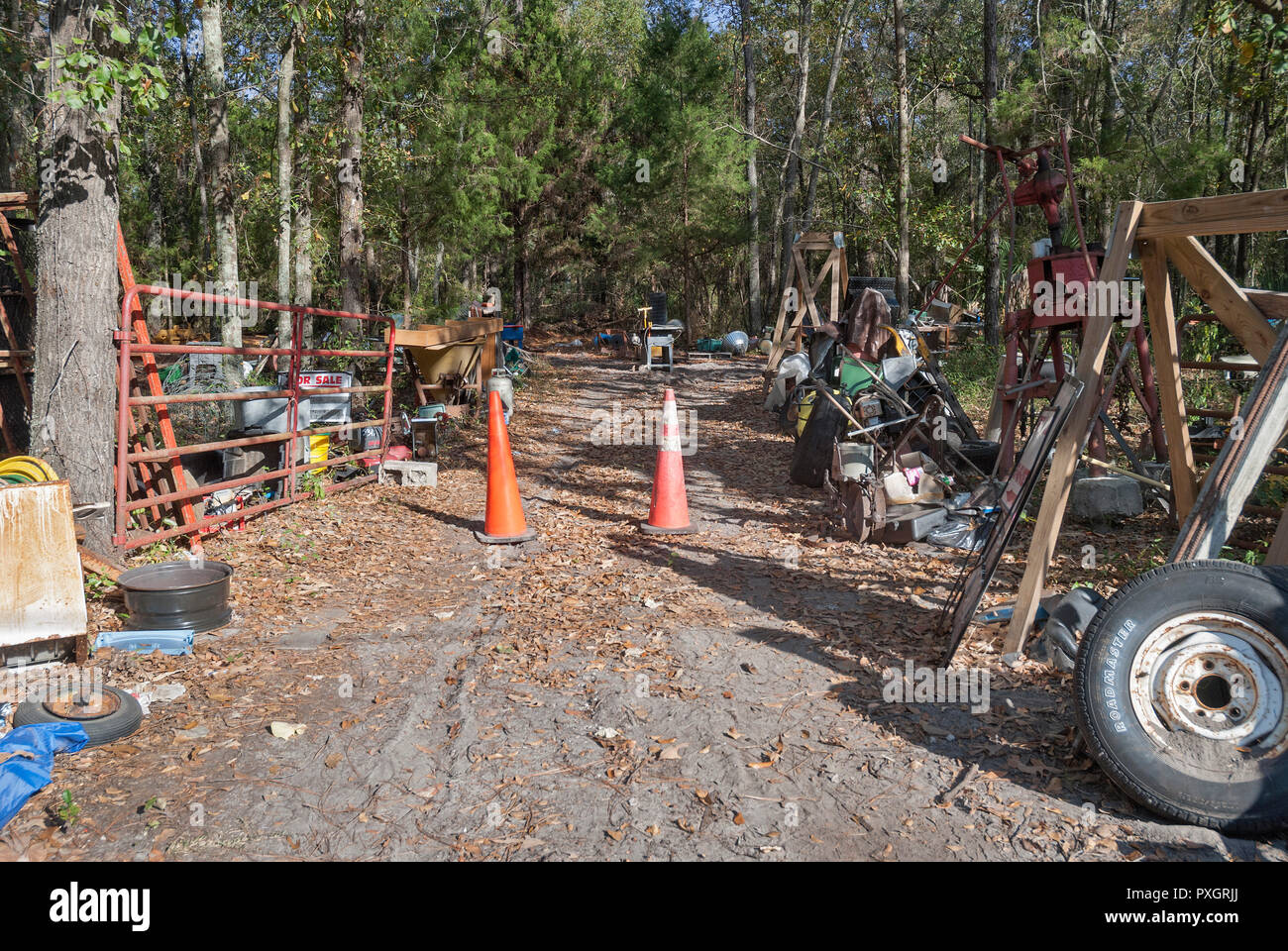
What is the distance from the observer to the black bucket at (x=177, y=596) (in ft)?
16.3

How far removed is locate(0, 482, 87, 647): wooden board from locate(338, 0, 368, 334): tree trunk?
959cm

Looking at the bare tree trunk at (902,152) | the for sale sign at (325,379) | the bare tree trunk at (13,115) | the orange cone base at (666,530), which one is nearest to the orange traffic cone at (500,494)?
the orange cone base at (666,530)

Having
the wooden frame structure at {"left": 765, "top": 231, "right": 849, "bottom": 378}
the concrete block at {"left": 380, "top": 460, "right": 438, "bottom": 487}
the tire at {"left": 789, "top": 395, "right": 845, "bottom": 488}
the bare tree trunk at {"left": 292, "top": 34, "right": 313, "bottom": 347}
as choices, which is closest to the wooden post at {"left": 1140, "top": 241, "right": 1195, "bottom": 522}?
the tire at {"left": 789, "top": 395, "right": 845, "bottom": 488}

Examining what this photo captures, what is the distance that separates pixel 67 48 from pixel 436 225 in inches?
657

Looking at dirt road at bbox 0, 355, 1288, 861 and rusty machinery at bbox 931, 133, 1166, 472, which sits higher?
rusty machinery at bbox 931, 133, 1166, 472

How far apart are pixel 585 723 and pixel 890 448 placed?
4.88 metres

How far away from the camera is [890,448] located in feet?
26.6

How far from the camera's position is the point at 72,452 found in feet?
18.5

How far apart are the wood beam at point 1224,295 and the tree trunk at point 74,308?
6.41 m

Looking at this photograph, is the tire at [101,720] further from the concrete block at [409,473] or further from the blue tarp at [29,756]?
the concrete block at [409,473]

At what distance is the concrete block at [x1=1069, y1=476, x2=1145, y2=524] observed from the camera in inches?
285

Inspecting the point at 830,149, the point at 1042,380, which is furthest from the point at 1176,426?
the point at 830,149

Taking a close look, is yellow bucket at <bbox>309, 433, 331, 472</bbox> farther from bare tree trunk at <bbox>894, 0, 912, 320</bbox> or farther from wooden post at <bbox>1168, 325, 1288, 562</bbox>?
bare tree trunk at <bbox>894, 0, 912, 320</bbox>

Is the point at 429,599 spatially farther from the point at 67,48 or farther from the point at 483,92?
the point at 483,92
